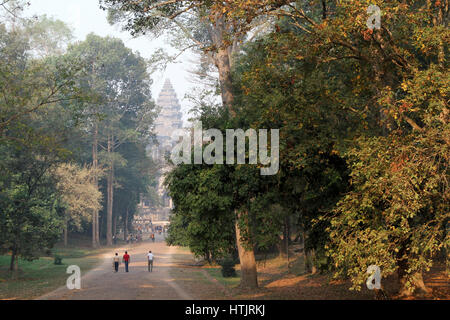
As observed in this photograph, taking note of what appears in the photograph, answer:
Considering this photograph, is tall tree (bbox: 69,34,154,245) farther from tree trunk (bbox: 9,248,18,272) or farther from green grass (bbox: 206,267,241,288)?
green grass (bbox: 206,267,241,288)

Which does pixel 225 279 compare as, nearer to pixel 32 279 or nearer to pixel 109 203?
pixel 32 279

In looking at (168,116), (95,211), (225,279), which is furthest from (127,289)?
(168,116)

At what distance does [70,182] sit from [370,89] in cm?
4530

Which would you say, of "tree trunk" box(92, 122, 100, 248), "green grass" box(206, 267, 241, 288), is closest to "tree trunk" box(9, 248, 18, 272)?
"green grass" box(206, 267, 241, 288)

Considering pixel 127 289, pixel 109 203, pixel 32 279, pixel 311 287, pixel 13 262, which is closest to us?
pixel 127 289

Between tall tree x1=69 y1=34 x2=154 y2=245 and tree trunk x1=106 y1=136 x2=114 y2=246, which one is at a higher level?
tall tree x1=69 y1=34 x2=154 y2=245

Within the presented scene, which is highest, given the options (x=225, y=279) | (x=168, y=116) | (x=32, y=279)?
(x=168, y=116)

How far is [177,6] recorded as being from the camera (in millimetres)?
20281

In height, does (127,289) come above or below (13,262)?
above

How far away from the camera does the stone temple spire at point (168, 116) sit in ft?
→ 584

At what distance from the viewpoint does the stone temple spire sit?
584ft

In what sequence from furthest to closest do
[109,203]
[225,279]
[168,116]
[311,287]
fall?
[168,116] < [109,203] < [225,279] < [311,287]

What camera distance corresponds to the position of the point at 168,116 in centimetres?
18000

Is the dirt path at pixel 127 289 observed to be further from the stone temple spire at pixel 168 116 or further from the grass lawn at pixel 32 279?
the stone temple spire at pixel 168 116
